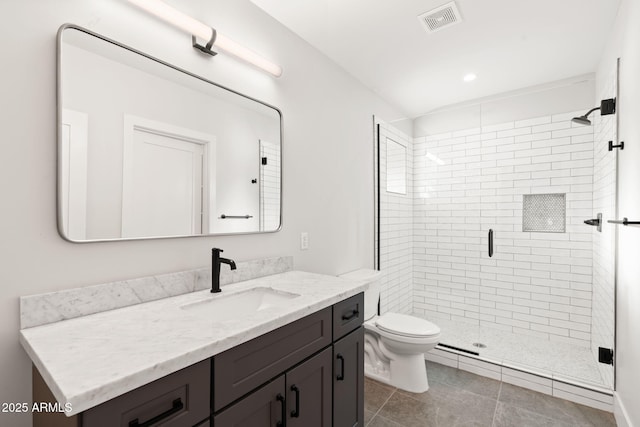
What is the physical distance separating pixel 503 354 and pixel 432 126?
2317mm

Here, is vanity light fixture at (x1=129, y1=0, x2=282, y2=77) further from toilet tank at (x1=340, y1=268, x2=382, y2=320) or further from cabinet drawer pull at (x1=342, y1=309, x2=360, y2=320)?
toilet tank at (x1=340, y1=268, x2=382, y2=320)

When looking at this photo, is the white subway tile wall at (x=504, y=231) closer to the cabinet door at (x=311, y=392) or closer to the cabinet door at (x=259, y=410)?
the cabinet door at (x=311, y=392)

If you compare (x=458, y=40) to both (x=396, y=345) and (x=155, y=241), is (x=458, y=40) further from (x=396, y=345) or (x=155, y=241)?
(x=155, y=241)

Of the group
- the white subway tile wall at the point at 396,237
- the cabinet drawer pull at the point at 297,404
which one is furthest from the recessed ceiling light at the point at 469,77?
the cabinet drawer pull at the point at 297,404

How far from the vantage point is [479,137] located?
3.21 m

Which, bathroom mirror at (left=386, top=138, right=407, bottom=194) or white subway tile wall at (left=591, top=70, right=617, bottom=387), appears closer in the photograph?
white subway tile wall at (left=591, top=70, right=617, bottom=387)

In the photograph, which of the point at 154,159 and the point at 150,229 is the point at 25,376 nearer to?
the point at 150,229

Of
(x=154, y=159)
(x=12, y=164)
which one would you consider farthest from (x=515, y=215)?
(x=12, y=164)

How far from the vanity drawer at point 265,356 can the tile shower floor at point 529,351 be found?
193 centimetres

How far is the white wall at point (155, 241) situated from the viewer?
3.28 feet

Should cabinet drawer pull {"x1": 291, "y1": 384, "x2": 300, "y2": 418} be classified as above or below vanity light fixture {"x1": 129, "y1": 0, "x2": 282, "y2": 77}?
below

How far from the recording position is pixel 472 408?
6.68 feet

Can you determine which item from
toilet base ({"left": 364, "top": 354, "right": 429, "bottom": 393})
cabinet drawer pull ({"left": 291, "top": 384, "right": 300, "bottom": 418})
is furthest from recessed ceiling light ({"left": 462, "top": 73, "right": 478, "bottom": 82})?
cabinet drawer pull ({"left": 291, "top": 384, "right": 300, "bottom": 418})

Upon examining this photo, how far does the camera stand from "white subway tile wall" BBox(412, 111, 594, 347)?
2.77 meters
